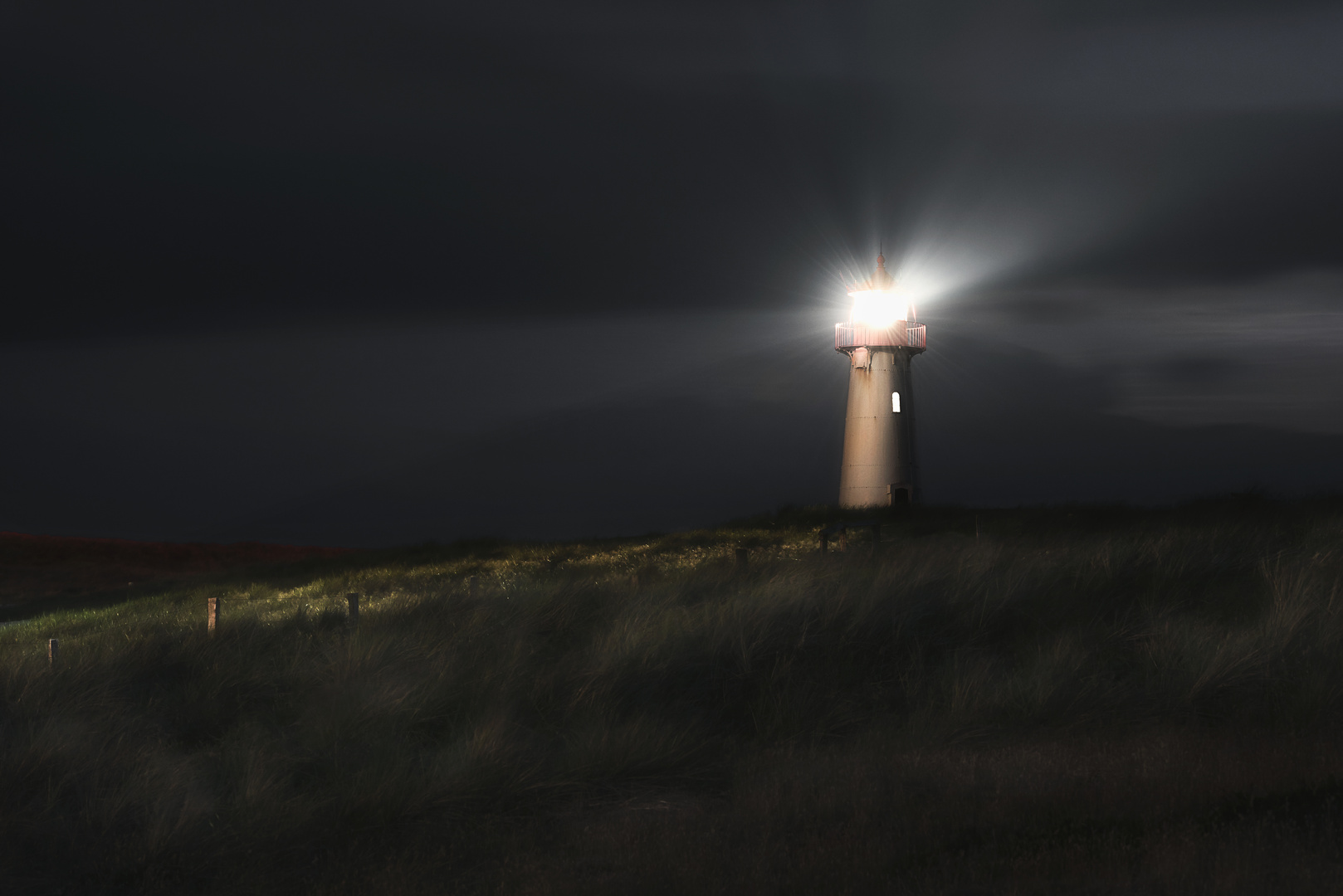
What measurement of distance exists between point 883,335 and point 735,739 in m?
26.3

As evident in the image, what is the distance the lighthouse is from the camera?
104 ft

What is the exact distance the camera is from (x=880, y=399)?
1257 inches

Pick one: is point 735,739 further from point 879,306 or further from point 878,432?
point 879,306

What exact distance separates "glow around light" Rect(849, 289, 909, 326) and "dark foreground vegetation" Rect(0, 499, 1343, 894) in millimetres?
20484

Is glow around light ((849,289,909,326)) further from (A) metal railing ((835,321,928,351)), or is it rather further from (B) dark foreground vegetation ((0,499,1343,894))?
(B) dark foreground vegetation ((0,499,1343,894))

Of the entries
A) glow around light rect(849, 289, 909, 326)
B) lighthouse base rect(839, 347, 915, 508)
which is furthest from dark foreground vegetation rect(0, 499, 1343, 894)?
glow around light rect(849, 289, 909, 326)

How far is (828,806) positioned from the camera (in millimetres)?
5574

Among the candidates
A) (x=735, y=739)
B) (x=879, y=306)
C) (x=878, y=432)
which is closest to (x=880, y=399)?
(x=878, y=432)

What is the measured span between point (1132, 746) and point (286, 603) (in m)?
18.1

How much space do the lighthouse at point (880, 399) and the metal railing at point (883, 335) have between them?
0.03 metres

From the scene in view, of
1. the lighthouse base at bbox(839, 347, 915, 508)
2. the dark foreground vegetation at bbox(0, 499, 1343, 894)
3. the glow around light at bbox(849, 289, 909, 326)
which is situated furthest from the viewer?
the glow around light at bbox(849, 289, 909, 326)

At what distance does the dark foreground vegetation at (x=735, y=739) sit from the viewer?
499 centimetres

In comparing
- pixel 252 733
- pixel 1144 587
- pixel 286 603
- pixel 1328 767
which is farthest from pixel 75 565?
pixel 1328 767

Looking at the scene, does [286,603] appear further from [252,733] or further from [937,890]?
[937,890]
